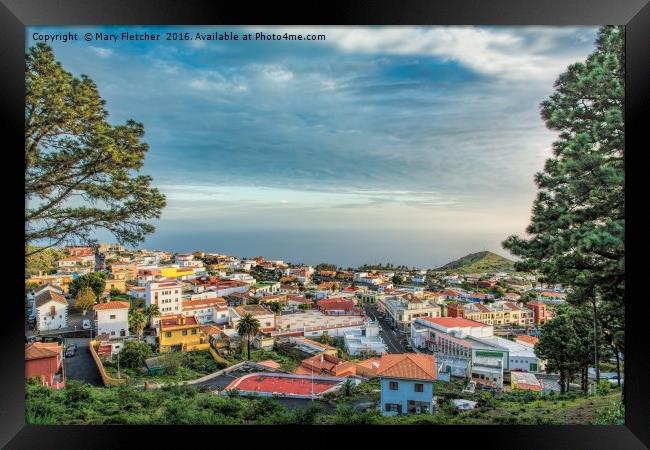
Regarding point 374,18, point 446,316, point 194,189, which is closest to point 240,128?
point 194,189

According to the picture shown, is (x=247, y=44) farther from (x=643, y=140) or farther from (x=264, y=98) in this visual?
(x=643, y=140)

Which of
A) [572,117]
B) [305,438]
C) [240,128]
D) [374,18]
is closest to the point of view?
[374,18]

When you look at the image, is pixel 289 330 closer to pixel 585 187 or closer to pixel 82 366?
pixel 82 366

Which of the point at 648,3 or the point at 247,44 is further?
the point at 247,44

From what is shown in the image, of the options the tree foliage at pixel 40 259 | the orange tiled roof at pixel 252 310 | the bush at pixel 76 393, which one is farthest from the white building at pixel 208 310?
the tree foliage at pixel 40 259

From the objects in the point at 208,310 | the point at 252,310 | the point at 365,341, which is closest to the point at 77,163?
the point at 208,310

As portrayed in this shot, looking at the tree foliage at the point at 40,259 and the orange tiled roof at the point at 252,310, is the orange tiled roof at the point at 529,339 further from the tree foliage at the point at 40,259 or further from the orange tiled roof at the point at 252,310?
the tree foliage at the point at 40,259

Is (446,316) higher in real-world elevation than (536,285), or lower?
lower
